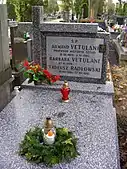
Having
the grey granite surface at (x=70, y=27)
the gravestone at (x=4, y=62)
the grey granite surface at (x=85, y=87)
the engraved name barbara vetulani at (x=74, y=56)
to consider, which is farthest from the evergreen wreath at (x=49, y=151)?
the grey granite surface at (x=70, y=27)

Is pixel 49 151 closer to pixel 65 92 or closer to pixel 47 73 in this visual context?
pixel 65 92

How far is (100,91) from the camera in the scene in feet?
12.8

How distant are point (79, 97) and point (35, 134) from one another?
148cm

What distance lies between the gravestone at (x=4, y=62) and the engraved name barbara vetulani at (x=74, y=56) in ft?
3.11

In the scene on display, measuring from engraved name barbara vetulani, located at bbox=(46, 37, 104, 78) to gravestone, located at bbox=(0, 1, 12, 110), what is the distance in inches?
37.4

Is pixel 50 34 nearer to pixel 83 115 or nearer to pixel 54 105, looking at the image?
pixel 54 105

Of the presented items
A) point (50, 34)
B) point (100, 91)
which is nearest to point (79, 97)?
point (100, 91)

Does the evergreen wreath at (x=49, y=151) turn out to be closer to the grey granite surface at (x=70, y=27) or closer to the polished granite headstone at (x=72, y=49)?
the polished granite headstone at (x=72, y=49)

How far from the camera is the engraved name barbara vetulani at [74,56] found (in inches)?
163

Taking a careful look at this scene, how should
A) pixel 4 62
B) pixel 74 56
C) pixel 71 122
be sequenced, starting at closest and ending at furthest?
pixel 71 122 → pixel 4 62 → pixel 74 56

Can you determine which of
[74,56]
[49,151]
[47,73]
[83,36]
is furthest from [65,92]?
[49,151]

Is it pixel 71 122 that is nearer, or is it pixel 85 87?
pixel 71 122

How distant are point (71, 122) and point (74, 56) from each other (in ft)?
5.11

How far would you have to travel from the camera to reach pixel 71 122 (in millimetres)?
2975
